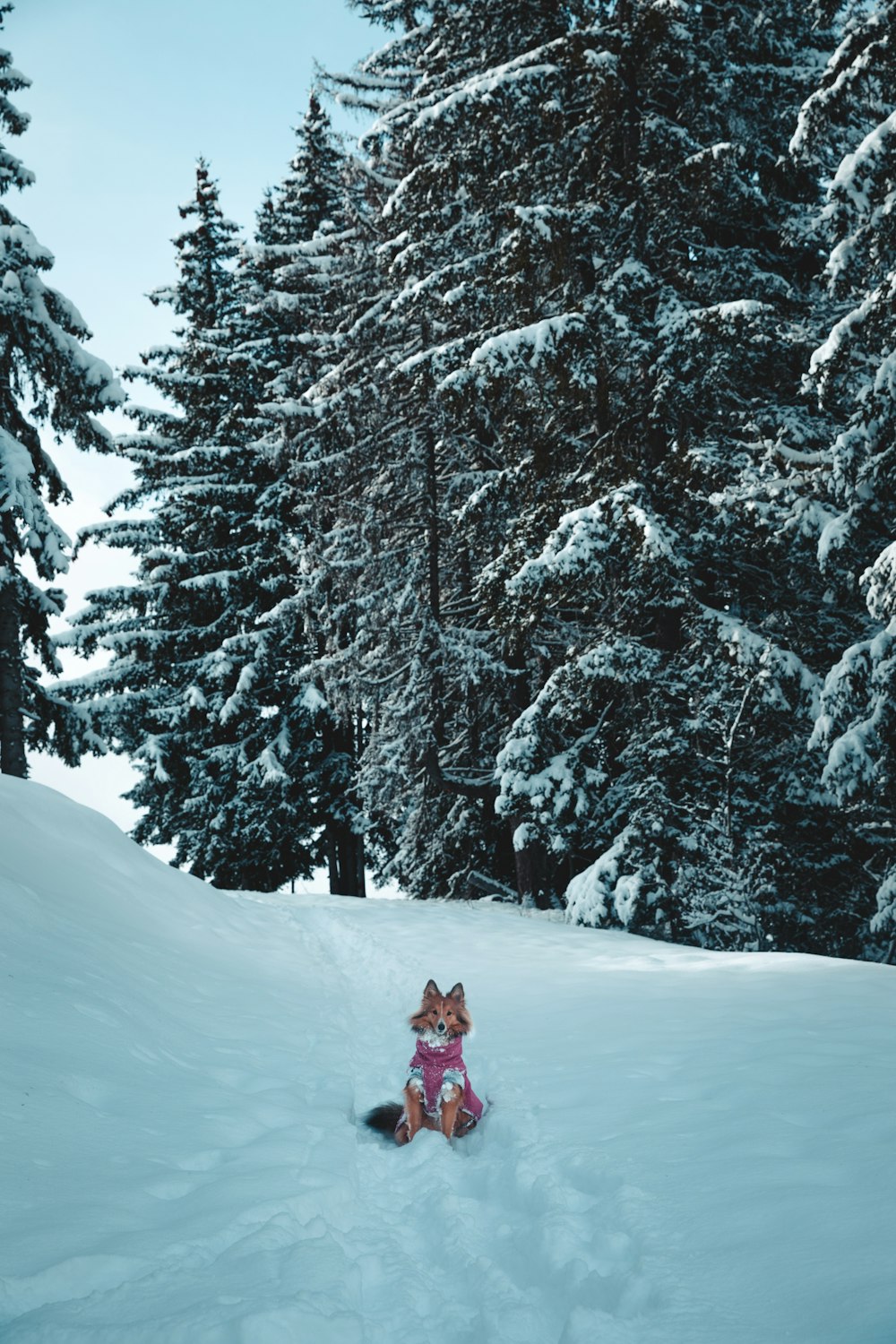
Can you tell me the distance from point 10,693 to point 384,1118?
1097cm

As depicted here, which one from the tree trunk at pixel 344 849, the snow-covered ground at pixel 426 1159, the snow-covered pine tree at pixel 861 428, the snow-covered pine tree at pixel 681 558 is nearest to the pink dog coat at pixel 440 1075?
the snow-covered ground at pixel 426 1159

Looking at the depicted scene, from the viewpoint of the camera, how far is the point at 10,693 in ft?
42.8

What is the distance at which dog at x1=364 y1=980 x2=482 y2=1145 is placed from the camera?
179 inches

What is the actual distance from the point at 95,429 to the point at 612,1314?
1478 centimetres

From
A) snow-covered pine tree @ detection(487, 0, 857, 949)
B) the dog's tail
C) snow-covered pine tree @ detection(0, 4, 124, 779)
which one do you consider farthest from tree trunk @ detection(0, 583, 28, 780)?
the dog's tail

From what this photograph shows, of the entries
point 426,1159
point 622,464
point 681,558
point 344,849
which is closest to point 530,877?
point 681,558

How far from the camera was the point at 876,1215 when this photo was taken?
2.88 meters

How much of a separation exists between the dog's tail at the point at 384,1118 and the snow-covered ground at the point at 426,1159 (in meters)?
0.16

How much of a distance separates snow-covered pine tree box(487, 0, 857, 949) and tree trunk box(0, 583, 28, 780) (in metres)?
7.98

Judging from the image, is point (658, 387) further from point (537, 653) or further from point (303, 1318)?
point (303, 1318)

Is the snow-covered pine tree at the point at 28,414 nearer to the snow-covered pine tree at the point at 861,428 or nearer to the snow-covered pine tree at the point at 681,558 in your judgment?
the snow-covered pine tree at the point at 681,558

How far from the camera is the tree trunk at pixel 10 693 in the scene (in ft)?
42.5

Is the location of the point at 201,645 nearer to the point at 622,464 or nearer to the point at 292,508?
the point at 292,508

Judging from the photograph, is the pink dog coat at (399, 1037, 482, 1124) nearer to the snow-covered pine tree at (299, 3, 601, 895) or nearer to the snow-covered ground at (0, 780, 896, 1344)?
the snow-covered ground at (0, 780, 896, 1344)
